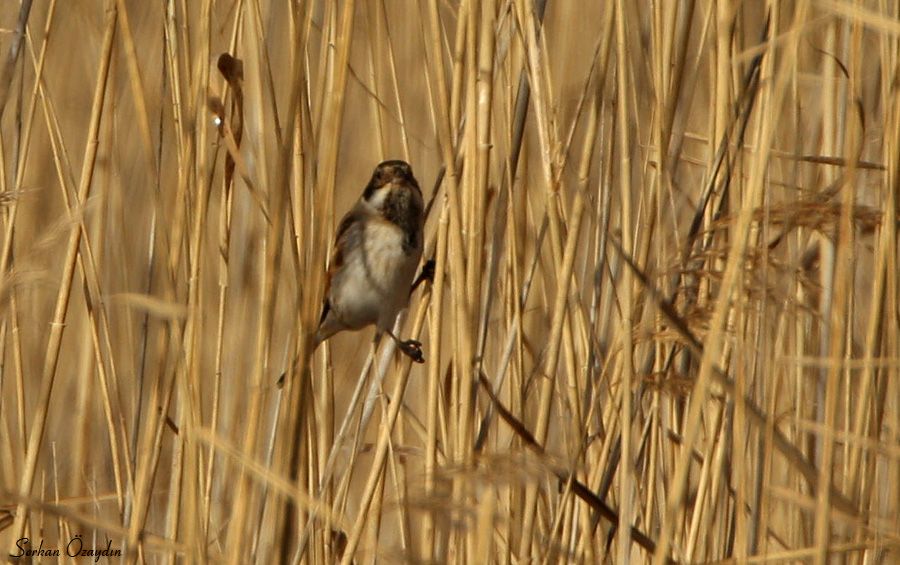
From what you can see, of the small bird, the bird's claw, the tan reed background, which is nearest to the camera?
the tan reed background

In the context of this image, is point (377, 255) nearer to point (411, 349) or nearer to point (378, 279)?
point (378, 279)

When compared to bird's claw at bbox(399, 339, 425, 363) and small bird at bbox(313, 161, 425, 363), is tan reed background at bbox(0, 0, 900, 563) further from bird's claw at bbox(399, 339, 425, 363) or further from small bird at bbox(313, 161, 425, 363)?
small bird at bbox(313, 161, 425, 363)

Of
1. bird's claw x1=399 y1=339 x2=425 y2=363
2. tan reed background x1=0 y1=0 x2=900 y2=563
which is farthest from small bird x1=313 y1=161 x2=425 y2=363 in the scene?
tan reed background x1=0 y1=0 x2=900 y2=563

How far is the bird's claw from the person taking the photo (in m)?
2.02

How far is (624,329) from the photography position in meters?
1.57

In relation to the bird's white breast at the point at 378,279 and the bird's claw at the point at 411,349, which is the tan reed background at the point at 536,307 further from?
the bird's white breast at the point at 378,279

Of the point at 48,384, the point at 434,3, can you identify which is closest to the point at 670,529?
the point at 434,3

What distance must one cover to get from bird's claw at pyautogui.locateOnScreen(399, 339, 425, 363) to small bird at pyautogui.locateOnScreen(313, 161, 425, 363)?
0.15 meters

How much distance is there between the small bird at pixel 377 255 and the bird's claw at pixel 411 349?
0.15 meters

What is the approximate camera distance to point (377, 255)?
8.66 ft

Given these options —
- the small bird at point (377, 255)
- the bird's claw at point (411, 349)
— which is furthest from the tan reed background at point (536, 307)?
the small bird at point (377, 255)

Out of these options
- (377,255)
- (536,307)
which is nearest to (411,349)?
(536,307)

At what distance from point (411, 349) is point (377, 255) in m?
0.47

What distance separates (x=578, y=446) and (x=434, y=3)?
671 millimetres
